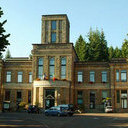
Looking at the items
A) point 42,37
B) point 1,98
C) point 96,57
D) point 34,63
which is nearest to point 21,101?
point 1,98

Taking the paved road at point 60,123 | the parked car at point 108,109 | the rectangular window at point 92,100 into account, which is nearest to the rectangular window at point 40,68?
the rectangular window at point 92,100

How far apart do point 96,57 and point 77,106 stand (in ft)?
92.9

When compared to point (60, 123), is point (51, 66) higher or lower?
higher

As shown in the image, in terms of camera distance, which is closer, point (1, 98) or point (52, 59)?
point (52, 59)

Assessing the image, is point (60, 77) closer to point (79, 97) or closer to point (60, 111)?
point (79, 97)

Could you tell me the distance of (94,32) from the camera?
3246 inches

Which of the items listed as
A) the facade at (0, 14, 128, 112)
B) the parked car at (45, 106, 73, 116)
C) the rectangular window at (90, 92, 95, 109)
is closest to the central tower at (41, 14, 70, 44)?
the facade at (0, 14, 128, 112)

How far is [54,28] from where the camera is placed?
175ft

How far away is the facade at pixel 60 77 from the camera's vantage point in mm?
47375

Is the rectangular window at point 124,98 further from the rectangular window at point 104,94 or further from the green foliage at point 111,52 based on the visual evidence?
the green foliage at point 111,52

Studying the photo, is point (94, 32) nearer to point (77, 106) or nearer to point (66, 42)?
point (66, 42)

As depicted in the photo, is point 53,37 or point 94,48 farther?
point 94,48

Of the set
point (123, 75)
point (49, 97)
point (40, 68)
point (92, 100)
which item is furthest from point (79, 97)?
point (40, 68)

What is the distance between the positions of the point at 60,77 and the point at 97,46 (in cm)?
3028
